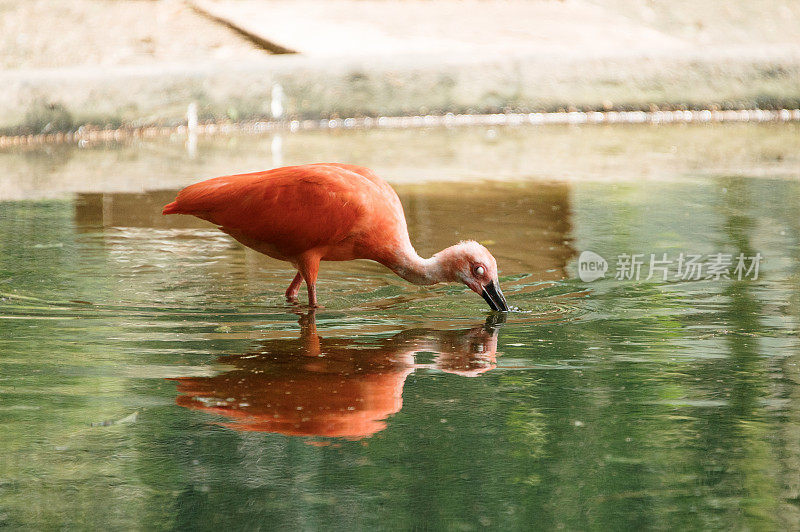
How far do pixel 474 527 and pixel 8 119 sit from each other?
9.70 m

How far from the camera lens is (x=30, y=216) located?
7426 mm

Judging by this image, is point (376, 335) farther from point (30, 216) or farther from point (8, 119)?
point (8, 119)

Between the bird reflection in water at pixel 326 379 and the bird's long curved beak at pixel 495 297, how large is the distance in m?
0.22

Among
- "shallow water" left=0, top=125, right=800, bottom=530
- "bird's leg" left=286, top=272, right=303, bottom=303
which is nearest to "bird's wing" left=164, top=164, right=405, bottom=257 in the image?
"bird's leg" left=286, top=272, right=303, bottom=303

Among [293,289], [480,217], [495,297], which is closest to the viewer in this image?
[495,297]

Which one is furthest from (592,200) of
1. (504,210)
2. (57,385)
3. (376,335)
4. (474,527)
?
(474,527)

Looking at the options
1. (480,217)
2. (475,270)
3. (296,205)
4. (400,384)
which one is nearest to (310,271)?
(296,205)

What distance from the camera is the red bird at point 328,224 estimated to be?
5.24m

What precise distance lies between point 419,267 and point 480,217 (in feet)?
7.36

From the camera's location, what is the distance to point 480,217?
751 centimetres

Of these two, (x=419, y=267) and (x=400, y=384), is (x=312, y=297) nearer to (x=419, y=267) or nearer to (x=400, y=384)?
(x=419, y=267)

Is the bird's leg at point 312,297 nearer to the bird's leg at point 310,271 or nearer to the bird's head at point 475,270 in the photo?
the bird's leg at point 310,271

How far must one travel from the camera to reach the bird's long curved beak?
201 inches

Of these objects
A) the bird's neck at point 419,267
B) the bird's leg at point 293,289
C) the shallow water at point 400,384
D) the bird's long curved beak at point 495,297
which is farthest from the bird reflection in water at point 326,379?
the bird's leg at point 293,289
